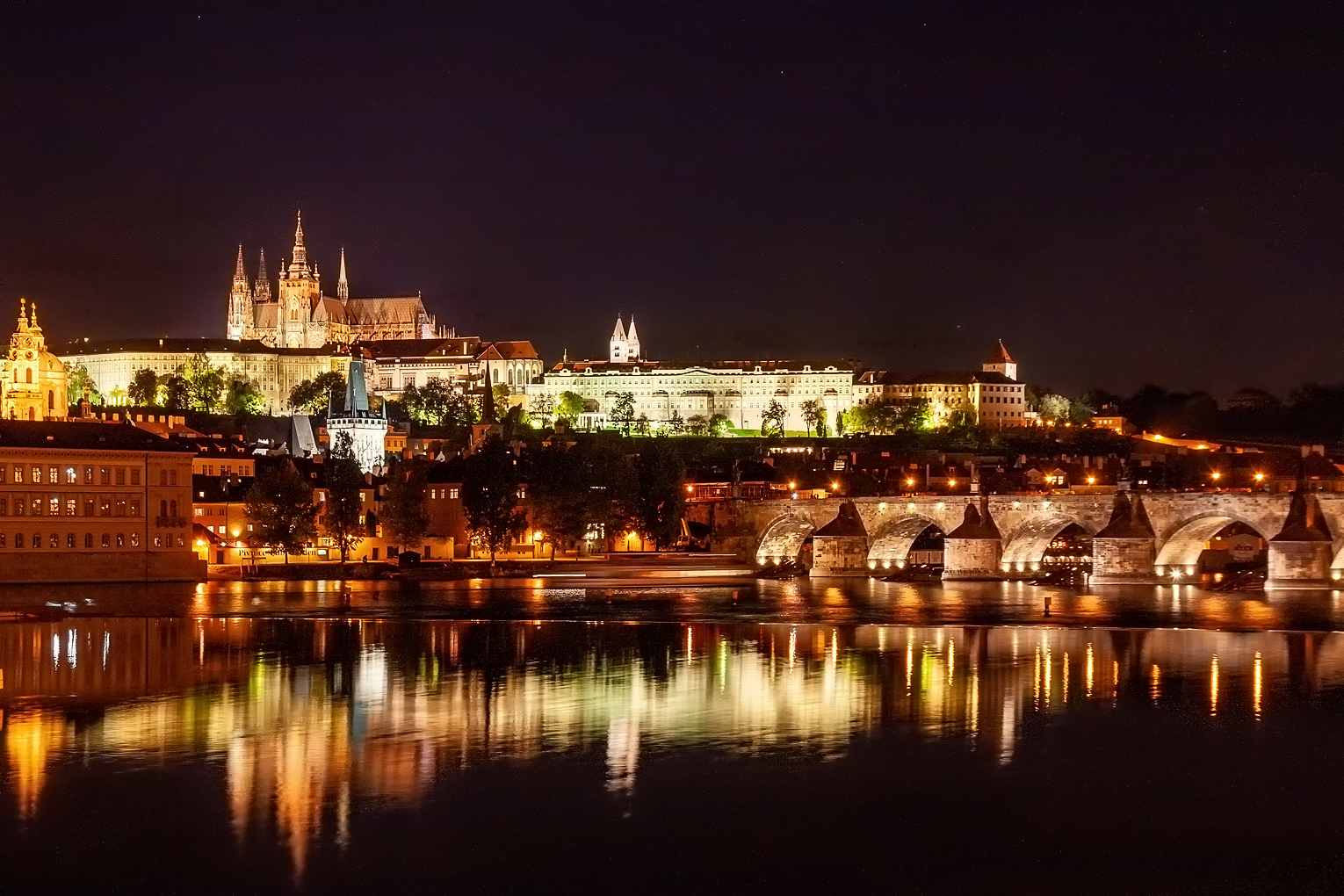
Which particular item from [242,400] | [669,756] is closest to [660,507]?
[669,756]

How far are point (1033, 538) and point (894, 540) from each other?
6523 mm

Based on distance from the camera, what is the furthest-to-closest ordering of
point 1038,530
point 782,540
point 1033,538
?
point 782,540, point 1033,538, point 1038,530

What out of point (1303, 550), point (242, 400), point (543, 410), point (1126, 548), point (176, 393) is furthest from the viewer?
point (543, 410)

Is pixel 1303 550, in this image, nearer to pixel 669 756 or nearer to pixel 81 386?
pixel 669 756

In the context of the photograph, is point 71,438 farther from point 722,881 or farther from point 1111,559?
point 722,881

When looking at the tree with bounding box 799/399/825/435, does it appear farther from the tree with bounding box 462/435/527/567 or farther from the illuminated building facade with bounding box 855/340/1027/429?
the tree with bounding box 462/435/527/567

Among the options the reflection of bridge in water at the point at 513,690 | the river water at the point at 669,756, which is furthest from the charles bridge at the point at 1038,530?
the reflection of bridge in water at the point at 513,690

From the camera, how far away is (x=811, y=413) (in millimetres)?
189500

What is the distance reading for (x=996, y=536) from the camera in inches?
2549

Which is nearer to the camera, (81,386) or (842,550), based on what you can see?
(842,550)

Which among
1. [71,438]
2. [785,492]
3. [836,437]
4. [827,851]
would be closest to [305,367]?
[836,437]

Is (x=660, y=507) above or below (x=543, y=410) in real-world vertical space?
below

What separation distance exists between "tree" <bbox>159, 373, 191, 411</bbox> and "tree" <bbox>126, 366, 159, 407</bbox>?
0.84 meters

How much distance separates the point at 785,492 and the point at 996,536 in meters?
22.6
